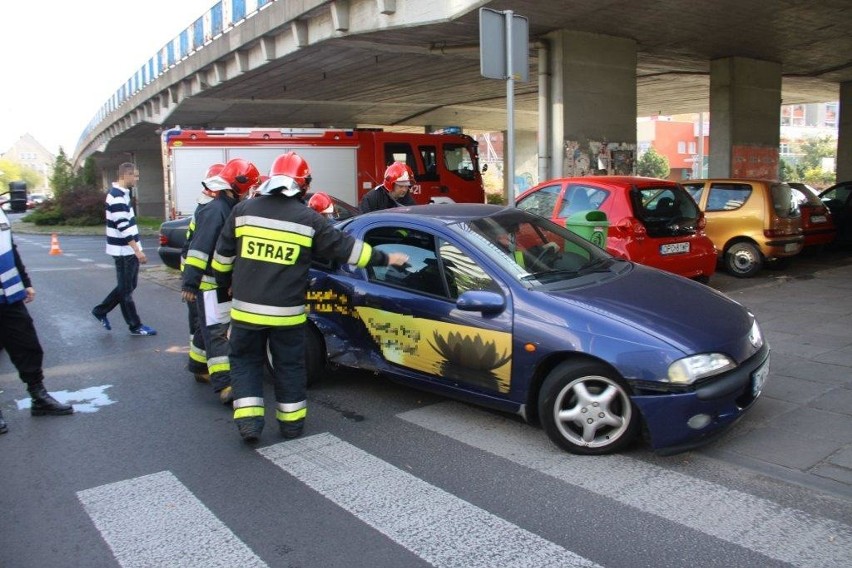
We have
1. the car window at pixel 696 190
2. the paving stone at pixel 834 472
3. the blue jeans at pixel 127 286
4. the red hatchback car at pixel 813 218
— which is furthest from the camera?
the red hatchback car at pixel 813 218

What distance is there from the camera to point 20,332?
17.0ft

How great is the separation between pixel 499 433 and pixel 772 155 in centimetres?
1716

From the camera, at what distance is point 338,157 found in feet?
54.7

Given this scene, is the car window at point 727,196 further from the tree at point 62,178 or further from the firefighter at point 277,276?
the tree at point 62,178

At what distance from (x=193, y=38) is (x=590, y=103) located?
14849 millimetres

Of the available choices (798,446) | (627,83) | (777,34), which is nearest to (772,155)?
(777,34)

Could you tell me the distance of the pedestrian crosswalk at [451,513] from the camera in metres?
3.19

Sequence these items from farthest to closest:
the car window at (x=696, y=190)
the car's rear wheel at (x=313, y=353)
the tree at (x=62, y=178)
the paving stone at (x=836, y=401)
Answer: the tree at (x=62, y=178) → the car window at (x=696, y=190) → the car's rear wheel at (x=313, y=353) → the paving stone at (x=836, y=401)

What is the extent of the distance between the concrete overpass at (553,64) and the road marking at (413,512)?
9470mm

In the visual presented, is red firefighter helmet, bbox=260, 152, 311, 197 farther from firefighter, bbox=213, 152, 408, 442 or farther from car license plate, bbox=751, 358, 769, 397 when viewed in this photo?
car license plate, bbox=751, 358, 769, 397

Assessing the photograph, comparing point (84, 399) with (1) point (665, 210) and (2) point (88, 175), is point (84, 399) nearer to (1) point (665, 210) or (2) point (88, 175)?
(1) point (665, 210)

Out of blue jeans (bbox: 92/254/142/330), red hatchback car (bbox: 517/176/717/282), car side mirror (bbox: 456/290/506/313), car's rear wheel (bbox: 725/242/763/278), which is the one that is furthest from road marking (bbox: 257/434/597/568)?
car's rear wheel (bbox: 725/242/763/278)

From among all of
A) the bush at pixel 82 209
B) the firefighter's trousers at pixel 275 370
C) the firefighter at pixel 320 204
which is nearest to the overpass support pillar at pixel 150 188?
the bush at pixel 82 209

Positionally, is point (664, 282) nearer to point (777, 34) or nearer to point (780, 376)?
point (780, 376)
